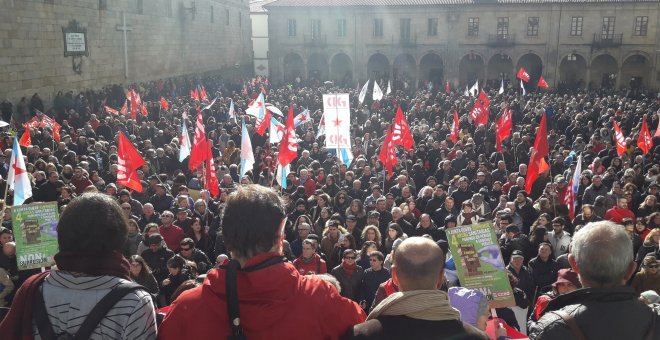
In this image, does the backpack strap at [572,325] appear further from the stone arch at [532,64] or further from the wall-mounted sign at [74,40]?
the stone arch at [532,64]

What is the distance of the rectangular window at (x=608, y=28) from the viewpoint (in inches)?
1708

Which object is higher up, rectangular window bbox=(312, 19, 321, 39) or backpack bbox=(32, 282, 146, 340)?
rectangular window bbox=(312, 19, 321, 39)

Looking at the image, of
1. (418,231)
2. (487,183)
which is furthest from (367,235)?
(487,183)

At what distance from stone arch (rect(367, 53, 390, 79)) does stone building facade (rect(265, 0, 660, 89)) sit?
8 centimetres

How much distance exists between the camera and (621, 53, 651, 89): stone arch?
4438cm

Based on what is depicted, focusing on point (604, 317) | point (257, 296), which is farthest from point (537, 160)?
point (257, 296)

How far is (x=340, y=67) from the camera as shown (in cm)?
5144

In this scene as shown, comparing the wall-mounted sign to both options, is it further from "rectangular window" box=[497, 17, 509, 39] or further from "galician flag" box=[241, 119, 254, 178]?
"rectangular window" box=[497, 17, 509, 39]

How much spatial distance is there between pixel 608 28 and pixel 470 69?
10.0 metres

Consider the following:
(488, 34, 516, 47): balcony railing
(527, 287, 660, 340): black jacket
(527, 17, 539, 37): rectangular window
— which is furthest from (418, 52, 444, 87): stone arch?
(527, 287, 660, 340): black jacket

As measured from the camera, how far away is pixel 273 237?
Result: 241 centimetres

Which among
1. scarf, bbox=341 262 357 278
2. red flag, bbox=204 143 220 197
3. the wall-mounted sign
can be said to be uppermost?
the wall-mounted sign

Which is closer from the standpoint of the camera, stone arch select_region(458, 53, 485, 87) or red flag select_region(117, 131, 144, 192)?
red flag select_region(117, 131, 144, 192)

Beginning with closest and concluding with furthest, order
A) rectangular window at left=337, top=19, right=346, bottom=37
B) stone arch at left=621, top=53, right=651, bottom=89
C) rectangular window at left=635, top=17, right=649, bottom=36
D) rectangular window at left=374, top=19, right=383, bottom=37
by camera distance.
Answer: rectangular window at left=635, top=17, right=649, bottom=36 → stone arch at left=621, top=53, right=651, bottom=89 → rectangular window at left=374, top=19, right=383, bottom=37 → rectangular window at left=337, top=19, right=346, bottom=37
